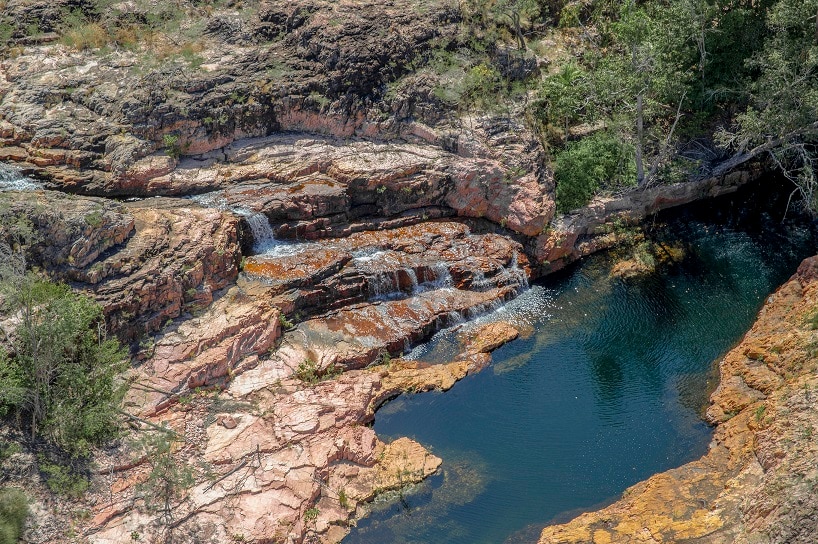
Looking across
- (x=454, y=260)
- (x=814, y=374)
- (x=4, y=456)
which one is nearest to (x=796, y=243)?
(x=814, y=374)

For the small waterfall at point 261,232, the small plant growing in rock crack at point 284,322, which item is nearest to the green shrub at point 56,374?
the small plant growing in rock crack at point 284,322

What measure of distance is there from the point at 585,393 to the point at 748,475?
22.2 feet

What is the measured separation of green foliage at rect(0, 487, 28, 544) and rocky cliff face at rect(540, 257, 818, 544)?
14845 millimetres

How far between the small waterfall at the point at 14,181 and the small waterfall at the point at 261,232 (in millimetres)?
8948

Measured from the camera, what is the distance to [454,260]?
32.4 m

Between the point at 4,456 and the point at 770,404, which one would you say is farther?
the point at 770,404

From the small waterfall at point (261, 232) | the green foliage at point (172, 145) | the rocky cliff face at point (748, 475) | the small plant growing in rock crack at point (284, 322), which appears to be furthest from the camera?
the green foliage at point (172, 145)

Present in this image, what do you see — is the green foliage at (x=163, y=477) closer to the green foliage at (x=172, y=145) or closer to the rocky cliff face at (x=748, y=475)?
the rocky cliff face at (x=748, y=475)

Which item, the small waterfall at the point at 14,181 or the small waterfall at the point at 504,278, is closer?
the small waterfall at the point at 14,181

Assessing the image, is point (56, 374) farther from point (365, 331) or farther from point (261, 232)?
point (365, 331)

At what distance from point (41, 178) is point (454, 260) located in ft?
59.6

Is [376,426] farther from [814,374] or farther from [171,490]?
[814,374]

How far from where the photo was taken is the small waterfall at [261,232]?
31.3 metres

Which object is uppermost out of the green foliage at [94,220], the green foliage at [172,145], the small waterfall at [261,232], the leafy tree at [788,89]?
the leafy tree at [788,89]
